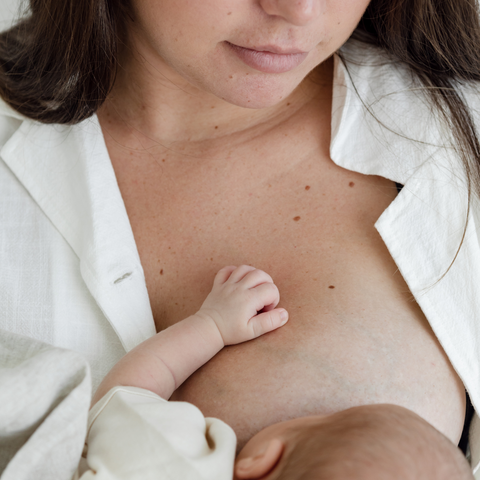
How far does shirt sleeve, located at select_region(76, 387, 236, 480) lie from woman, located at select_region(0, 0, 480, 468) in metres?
0.10

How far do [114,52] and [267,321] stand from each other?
62 centimetres

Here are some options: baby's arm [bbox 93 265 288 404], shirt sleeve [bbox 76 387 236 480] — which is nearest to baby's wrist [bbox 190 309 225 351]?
baby's arm [bbox 93 265 288 404]

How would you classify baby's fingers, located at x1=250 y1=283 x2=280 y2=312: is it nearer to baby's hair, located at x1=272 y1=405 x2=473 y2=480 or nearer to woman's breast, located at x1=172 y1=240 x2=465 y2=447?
woman's breast, located at x1=172 y1=240 x2=465 y2=447

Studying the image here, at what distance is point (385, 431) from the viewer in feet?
1.86

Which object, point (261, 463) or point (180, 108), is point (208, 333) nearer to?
point (261, 463)

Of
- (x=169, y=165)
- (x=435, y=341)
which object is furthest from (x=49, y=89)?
(x=435, y=341)

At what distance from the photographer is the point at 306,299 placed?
0.81m

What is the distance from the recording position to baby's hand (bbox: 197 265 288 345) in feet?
2.52

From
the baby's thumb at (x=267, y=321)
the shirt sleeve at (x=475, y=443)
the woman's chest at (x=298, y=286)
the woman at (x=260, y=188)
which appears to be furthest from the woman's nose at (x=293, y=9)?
the shirt sleeve at (x=475, y=443)

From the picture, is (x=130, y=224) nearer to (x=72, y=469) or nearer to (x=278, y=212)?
(x=278, y=212)

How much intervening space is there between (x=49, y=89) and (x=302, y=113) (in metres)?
0.54

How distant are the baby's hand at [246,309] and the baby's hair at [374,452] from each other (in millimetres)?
199

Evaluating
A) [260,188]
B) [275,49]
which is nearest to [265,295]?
[260,188]

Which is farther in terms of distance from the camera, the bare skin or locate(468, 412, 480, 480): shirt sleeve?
locate(468, 412, 480, 480): shirt sleeve
